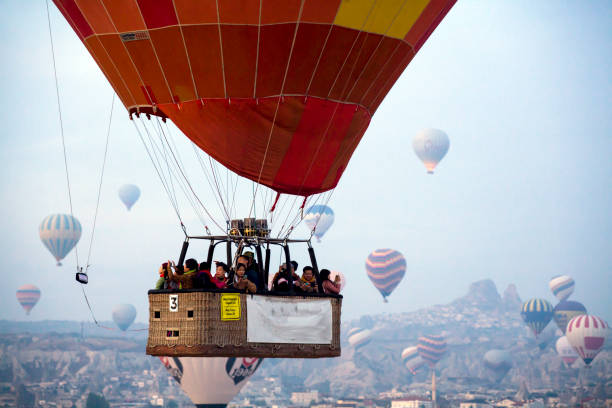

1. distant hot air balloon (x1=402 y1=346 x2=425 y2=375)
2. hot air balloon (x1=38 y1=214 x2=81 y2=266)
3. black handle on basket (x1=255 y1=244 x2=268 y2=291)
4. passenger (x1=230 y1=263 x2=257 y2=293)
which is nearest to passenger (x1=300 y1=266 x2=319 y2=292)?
black handle on basket (x1=255 y1=244 x2=268 y2=291)

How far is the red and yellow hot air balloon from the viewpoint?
11.2m

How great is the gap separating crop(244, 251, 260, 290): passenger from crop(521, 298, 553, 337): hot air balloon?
82153mm

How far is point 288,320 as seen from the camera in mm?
10266

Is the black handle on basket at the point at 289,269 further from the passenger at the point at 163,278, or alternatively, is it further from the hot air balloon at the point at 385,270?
the hot air balloon at the point at 385,270

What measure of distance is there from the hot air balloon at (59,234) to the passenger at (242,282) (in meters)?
52.3

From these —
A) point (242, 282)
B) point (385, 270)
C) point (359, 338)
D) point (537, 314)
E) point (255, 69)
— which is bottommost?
point (242, 282)

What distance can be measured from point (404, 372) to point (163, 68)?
154570 millimetres

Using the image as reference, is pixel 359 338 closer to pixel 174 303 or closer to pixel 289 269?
pixel 289 269

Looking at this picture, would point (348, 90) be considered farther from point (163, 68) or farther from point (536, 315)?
point (536, 315)

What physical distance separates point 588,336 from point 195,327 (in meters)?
67.9

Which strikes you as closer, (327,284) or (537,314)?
(327,284)

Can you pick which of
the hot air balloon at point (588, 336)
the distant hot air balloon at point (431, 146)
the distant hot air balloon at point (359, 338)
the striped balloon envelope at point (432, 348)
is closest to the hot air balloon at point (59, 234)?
the distant hot air balloon at point (431, 146)

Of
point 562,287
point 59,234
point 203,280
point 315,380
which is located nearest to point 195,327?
point 203,280

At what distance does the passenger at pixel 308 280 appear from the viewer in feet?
34.4
